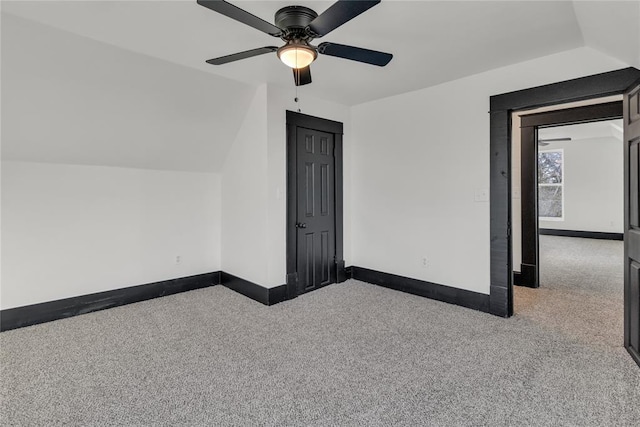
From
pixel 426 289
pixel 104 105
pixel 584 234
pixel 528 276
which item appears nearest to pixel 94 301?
pixel 104 105

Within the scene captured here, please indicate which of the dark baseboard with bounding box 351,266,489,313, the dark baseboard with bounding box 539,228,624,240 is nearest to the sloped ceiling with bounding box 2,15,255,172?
the dark baseboard with bounding box 351,266,489,313

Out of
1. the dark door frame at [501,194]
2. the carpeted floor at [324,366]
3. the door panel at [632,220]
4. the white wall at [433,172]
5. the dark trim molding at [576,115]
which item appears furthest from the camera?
the dark trim molding at [576,115]

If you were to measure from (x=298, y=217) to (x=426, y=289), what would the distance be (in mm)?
1697

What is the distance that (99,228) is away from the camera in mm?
3516

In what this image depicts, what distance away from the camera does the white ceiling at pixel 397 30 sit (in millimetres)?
2098

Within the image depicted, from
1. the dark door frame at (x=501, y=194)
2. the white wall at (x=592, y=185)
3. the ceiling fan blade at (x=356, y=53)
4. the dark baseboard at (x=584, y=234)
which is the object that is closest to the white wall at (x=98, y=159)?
the ceiling fan blade at (x=356, y=53)

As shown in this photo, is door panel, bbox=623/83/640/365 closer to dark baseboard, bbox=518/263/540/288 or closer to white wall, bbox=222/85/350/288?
dark baseboard, bbox=518/263/540/288

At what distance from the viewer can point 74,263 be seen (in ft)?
11.0

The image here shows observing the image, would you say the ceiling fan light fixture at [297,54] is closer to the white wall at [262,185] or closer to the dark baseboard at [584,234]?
the white wall at [262,185]

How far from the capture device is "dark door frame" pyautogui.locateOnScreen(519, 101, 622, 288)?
4.17 metres

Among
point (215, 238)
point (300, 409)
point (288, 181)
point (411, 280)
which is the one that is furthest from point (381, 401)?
point (215, 238)

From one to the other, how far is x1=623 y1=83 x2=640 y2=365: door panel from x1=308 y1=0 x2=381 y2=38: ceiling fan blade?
2104 millimetres

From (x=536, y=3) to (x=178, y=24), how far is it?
7.78 ft

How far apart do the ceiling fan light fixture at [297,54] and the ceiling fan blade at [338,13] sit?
0.40 ft
